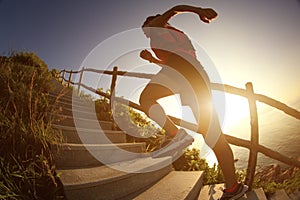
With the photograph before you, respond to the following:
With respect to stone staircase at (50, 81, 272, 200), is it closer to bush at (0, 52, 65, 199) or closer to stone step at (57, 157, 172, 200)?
stone step at (57, 157, 172, 200)

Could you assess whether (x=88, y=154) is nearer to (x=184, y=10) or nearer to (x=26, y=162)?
(x=26, y=162)

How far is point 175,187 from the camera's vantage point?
217 centimetres

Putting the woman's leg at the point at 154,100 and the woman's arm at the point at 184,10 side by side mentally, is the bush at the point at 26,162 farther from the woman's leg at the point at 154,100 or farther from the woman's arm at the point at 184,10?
the woman's arm at the point at 184,10

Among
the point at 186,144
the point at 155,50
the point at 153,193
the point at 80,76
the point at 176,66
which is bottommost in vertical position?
the point at 153,193

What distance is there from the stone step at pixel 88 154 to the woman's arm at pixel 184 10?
1660 mm

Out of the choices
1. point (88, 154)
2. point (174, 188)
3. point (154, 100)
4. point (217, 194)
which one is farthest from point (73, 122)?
point (217, 194)

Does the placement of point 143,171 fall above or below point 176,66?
below

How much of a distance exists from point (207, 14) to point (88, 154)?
2.04 meters

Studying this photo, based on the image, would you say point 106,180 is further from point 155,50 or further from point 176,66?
point 155,50

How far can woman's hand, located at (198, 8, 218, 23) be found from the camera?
1.94m

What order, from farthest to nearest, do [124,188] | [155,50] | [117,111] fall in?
[117,111] < [155,50] < [124,188]

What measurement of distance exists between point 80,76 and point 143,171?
312 inches

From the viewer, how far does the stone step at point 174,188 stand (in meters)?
1.88

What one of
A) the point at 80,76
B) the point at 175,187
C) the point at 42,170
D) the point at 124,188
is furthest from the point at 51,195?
the point at 80,76
